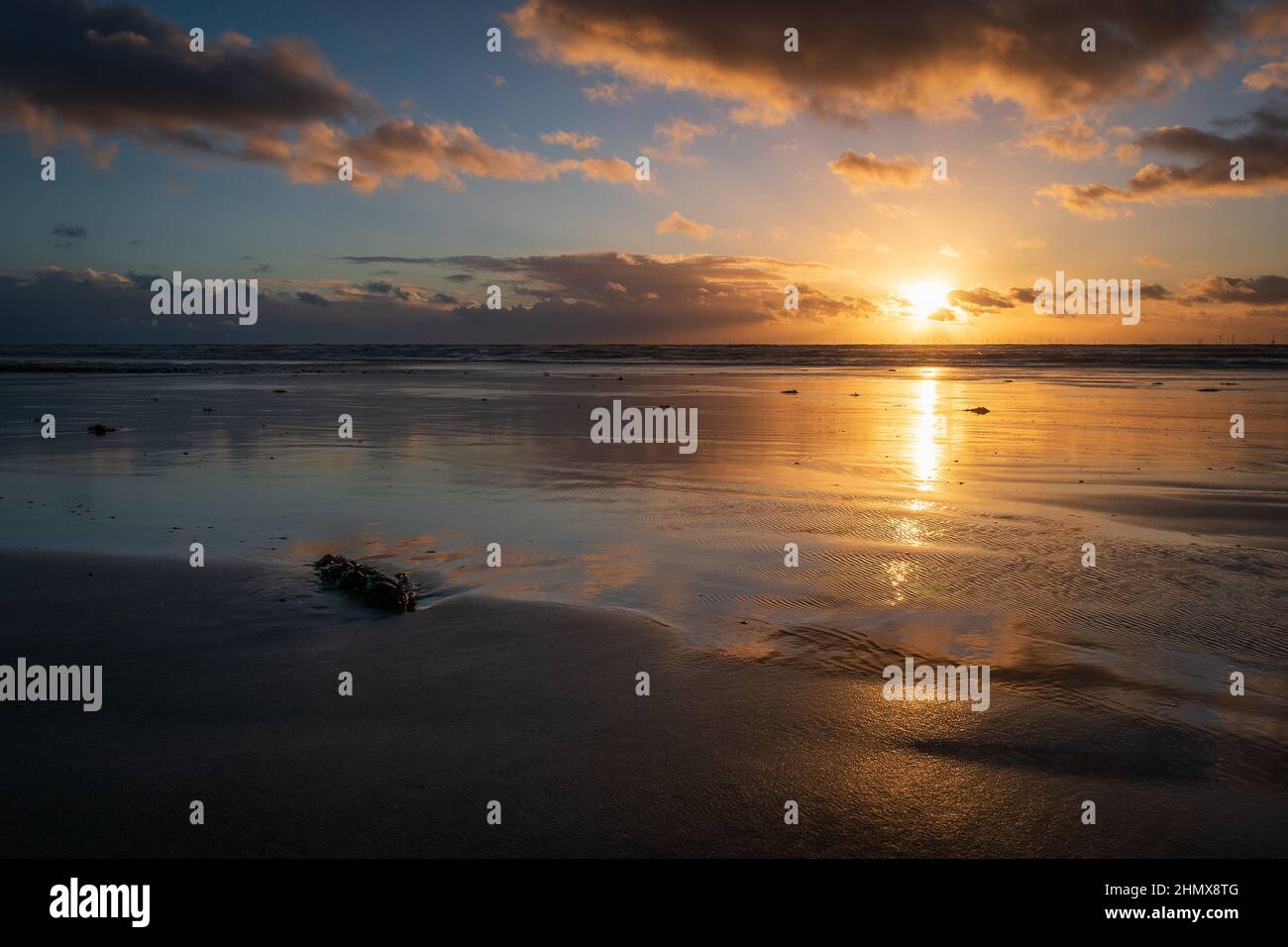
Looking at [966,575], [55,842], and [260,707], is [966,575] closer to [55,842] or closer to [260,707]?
[260,707]

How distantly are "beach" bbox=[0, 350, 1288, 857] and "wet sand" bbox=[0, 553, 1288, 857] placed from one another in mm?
23

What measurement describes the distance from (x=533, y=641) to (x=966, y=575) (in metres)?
4.36

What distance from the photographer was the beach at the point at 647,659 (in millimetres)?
3941

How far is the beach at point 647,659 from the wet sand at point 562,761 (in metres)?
0.02

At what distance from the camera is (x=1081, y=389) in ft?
119

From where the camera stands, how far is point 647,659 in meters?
5.96

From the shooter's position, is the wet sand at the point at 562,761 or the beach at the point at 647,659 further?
the beach at the point at 647,659

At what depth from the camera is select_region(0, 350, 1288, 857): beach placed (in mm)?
3941
